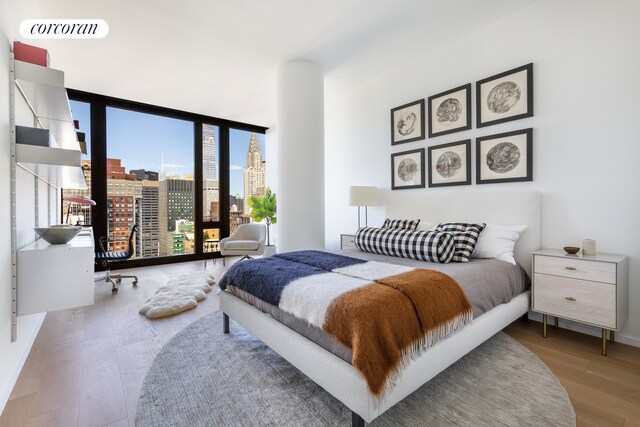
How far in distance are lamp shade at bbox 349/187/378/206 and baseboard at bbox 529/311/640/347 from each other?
2.07m

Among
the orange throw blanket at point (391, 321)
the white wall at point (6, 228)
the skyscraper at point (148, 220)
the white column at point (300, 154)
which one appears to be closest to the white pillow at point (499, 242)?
the orange throw blanket at point (391, 321)

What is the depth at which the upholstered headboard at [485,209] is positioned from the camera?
263 cm

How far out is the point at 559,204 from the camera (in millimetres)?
2527

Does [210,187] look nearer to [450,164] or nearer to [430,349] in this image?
[450,164]

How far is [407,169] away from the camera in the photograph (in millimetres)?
3699

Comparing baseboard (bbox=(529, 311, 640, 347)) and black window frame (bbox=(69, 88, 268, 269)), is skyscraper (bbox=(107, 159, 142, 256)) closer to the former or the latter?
black window frame (bbox=(69, 88, 268, 269))

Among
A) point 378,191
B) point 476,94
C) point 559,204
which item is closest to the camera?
point 559,204

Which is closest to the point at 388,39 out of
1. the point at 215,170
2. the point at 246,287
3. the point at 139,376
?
the point at 246,287

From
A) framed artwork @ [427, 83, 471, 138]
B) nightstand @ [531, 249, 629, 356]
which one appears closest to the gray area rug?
nightstand @ [531, 249, 629, 356]

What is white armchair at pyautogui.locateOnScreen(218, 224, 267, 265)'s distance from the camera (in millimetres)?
4863

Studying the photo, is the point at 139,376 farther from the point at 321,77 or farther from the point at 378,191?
the point at 321,77

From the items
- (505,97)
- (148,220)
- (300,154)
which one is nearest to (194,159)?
(148,220)

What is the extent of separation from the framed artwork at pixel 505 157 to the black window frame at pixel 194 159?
4823 mm

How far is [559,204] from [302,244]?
8.85 feet
